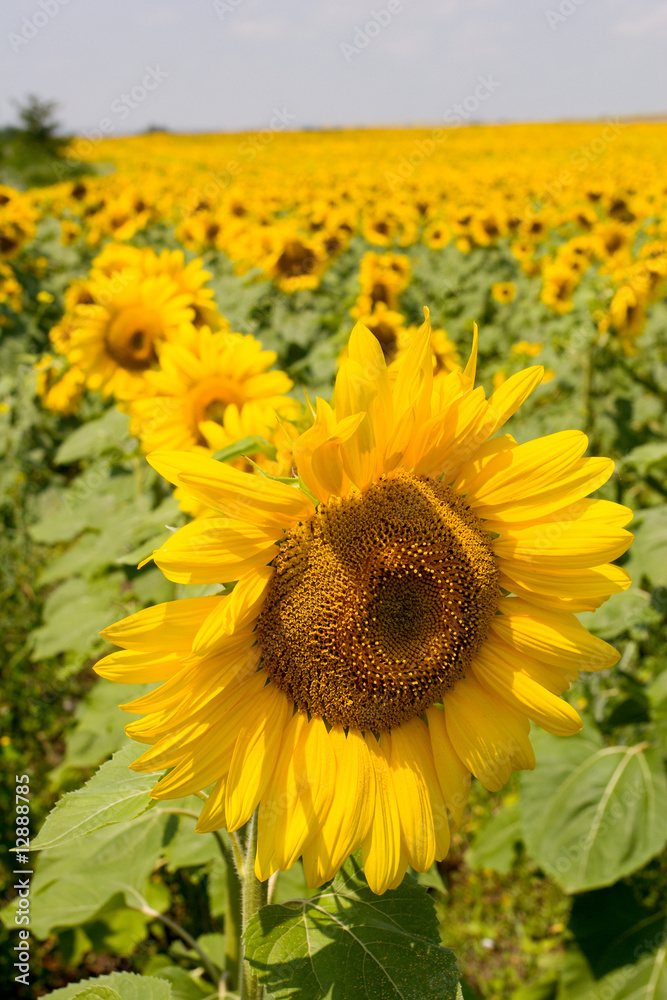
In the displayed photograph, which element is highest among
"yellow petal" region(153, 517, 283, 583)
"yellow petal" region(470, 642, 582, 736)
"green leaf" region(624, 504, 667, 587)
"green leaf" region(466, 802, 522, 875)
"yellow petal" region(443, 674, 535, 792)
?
"yellow petal" region(153, 517, 283, 583)

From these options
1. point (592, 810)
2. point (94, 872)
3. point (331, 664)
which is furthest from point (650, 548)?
point (94, 872)

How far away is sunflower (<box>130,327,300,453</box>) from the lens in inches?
90.4

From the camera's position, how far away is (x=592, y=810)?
2.78 meters

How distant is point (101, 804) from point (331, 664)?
437mm

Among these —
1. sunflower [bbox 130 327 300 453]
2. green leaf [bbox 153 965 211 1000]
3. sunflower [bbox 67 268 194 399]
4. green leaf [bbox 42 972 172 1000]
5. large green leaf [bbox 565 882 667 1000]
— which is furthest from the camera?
sunflower [bbox 67 268 194 399]

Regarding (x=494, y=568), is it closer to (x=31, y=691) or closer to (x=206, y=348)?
(x=206, y=348)

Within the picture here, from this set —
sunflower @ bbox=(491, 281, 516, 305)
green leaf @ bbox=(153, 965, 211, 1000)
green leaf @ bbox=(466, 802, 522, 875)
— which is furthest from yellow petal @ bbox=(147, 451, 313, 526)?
sunflower @ bbox=(491, 281, 516, 305)

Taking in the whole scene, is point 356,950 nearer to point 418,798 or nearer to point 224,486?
point 418,798

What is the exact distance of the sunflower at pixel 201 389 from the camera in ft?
7.54

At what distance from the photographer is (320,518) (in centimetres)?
113

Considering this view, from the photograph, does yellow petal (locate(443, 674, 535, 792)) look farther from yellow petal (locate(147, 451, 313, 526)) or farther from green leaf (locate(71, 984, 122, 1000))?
green leaf (locate(71, 984, 122, 1000))

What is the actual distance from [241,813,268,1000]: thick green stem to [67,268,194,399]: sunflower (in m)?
1.98

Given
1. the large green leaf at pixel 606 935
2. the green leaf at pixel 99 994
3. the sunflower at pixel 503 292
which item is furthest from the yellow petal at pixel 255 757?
the sunflower at pixel 503 292

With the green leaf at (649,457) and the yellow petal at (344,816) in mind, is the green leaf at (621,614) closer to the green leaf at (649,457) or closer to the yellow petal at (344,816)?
the green leaf at (649,457)
